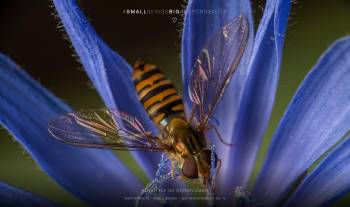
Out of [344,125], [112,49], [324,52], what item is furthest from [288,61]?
[112,49]

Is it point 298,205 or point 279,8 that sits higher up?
point 279,8

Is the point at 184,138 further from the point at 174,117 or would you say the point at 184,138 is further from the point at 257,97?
the point at 257,97

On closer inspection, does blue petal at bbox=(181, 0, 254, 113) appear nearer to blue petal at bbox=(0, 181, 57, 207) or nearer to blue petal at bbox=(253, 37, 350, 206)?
blue petal at bbox=(253, 37, 350, 206)

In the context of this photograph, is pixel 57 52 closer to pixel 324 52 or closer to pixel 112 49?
pixel 112 49

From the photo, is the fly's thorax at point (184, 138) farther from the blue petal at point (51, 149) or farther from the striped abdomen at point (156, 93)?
the blue petal at point (51, 149)

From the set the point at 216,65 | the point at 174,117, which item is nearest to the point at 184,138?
the point at 174,117

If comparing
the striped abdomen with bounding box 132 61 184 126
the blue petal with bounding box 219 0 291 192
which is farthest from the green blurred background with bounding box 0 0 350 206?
the striped abdomen with bounding box 132 61 184 126

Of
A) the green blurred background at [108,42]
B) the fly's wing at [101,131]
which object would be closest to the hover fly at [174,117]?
the fly's wing at [101,131]
